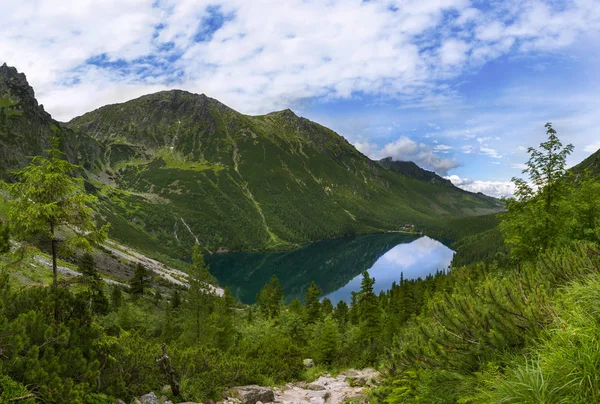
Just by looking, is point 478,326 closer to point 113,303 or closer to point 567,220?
point 567,220

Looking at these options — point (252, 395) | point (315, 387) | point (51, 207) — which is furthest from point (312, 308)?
point (51, 207)

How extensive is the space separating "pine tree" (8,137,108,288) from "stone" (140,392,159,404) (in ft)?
15.5

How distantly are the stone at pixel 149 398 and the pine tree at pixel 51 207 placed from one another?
4.72 metres

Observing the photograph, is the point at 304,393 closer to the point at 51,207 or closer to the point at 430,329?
the point at 430,329

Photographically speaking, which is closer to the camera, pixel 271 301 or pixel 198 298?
pixel 198 298

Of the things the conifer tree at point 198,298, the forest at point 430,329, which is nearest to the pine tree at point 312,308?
the conifer tree at point 198,298

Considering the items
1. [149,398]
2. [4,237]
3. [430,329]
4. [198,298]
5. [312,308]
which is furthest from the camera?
[312,308]

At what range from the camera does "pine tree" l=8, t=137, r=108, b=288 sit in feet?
34.1

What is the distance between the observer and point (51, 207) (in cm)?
1056

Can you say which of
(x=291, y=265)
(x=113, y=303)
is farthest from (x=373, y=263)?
(x=113, y=303)

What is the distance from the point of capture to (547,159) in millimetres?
17266

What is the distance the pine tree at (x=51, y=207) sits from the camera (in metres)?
10.4

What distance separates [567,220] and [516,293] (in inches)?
516

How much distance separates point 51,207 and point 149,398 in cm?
713
